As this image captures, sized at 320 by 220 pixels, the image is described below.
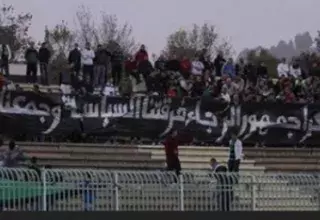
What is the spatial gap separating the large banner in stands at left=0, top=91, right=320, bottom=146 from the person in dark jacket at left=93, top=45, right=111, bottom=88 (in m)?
1.59

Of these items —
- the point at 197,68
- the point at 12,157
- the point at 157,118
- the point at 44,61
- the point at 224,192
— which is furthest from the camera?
the point at 197,68

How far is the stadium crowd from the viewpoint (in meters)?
26.9

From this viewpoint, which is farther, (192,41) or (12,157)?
(192,41)

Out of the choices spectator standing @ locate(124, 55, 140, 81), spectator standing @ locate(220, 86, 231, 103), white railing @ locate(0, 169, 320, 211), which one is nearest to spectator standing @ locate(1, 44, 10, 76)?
spectator standing @ locate(124, 55, 140, 81)

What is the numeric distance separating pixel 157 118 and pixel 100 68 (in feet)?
7.89

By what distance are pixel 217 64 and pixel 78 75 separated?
6.16 metres

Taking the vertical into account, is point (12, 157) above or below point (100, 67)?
below

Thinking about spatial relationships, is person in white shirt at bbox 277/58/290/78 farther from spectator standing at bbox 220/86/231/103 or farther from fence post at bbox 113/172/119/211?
fence post at bbox 113/172/119/211

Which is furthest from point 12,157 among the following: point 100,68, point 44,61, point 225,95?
point 225,95

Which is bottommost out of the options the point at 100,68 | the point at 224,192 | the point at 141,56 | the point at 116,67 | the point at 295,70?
the point at 224,192

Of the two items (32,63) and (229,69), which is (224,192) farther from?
(229,69)

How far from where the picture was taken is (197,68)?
2912cm

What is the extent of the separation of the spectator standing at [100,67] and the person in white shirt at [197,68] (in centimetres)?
308

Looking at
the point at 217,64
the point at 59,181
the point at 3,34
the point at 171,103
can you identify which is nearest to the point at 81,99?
the point at 171,103
